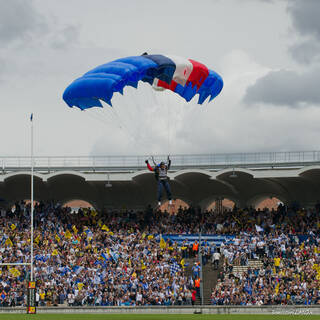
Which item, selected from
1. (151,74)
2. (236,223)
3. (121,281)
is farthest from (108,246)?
(151,74)

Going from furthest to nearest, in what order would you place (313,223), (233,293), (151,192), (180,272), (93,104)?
1. (151,192)
2. (313,223)
3. (180,272)
4. (233,293)
5. (93,104)

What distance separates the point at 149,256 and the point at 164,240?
271 cm

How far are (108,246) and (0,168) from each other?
35.6ft

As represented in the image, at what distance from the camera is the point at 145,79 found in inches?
1208

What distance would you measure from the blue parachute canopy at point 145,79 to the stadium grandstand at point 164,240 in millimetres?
8487

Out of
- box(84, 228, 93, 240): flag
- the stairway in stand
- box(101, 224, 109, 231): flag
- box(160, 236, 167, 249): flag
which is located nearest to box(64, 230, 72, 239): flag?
box(84, 228, 93, 240): flag

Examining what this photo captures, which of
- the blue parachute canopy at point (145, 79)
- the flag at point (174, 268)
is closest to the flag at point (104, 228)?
the flag at point (174, 268)

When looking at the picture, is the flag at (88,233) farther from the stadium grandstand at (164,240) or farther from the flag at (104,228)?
the flag at (104,228)

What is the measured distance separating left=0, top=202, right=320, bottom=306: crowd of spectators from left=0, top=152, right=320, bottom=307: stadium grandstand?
52 mm

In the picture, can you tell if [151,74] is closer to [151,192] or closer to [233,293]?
[233,293]

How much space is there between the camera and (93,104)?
2866 centimetres

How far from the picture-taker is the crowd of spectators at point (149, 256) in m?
33.1

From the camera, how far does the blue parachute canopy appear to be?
27766mm

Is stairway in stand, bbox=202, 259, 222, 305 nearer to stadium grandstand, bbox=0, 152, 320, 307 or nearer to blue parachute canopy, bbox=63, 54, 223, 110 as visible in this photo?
stadium grandstand, bbox=0, 152, 320, 307
